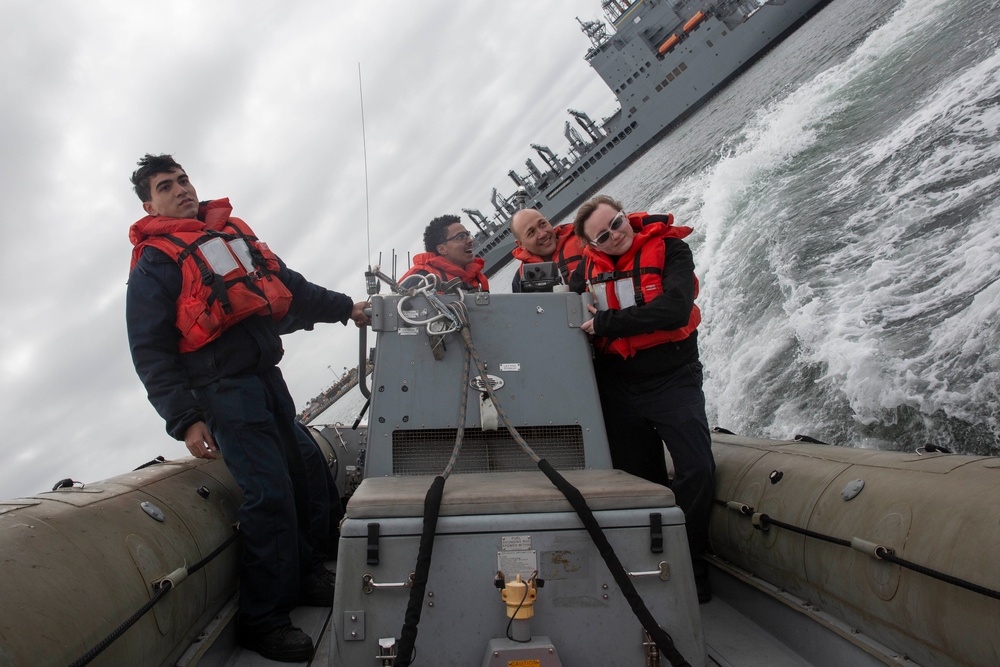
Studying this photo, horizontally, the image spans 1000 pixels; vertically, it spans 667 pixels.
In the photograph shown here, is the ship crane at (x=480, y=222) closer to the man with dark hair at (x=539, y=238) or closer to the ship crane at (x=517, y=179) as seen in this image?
the ship crane at (x=517, y=179)

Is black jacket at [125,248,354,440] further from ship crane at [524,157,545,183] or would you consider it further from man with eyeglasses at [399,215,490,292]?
ship crane at [524,157,545,183]

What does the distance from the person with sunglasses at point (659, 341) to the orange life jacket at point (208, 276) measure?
49.7 inches

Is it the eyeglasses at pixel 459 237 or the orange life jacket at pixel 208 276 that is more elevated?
the orange life jacket at pixel 208 276

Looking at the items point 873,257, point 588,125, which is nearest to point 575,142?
point 588,125

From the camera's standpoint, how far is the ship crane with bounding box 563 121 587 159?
139ft

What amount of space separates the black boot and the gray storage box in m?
0.69

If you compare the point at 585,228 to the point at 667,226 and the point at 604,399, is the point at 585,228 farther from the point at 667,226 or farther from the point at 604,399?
the point at 604,399

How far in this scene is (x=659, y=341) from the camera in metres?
2.65

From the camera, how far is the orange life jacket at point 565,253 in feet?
11.1

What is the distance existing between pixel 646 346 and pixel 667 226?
52 centimetres

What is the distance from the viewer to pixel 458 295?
254 cm

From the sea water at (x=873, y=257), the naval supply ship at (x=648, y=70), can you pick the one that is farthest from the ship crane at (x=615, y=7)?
the sea water at (x=873, y=257)

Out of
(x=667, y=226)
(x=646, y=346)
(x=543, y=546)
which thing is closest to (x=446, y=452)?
(x=543, y=546)

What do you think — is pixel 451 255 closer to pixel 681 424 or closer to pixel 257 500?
pixel 681 424
